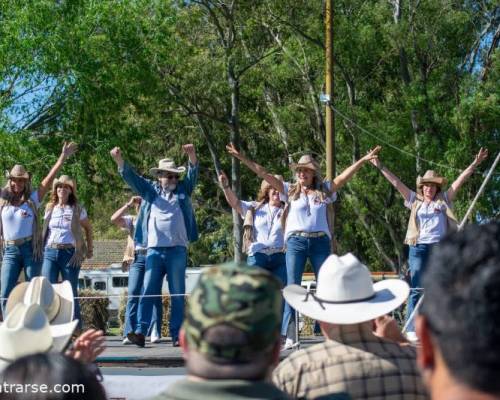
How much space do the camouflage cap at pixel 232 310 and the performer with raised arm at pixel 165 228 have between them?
657 cm

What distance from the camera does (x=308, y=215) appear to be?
30.1ft

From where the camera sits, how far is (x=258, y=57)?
30.4m

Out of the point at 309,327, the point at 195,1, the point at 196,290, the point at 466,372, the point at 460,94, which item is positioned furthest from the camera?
the point at 195,1

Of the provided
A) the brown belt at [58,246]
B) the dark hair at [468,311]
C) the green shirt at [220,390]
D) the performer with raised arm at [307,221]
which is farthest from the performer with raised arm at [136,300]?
the dark hair at [468,311]

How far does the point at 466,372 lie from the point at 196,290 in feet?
2.92

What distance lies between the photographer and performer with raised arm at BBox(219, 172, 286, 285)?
9844 mm

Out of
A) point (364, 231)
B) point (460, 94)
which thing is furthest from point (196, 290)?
point (364, 231)

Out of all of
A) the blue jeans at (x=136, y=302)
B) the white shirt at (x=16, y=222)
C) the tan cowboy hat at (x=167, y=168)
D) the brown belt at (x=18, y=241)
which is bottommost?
the blue jeans at (x=136, y=302)

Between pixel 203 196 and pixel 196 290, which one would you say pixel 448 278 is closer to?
pixel 196 290

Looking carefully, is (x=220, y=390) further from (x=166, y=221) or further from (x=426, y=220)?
(x=426, y=220)

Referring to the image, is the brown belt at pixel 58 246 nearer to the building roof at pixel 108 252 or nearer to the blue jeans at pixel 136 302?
the blue jeans at pixel 136 302

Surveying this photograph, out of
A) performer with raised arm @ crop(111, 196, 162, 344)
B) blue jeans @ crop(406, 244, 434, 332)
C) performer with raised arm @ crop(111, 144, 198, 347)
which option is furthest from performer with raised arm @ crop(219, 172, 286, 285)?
blue jeans @ crop(406, 244, 434, 332)

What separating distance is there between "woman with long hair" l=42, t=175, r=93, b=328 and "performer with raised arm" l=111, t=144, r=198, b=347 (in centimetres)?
85

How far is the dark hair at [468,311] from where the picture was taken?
1.72 metres
